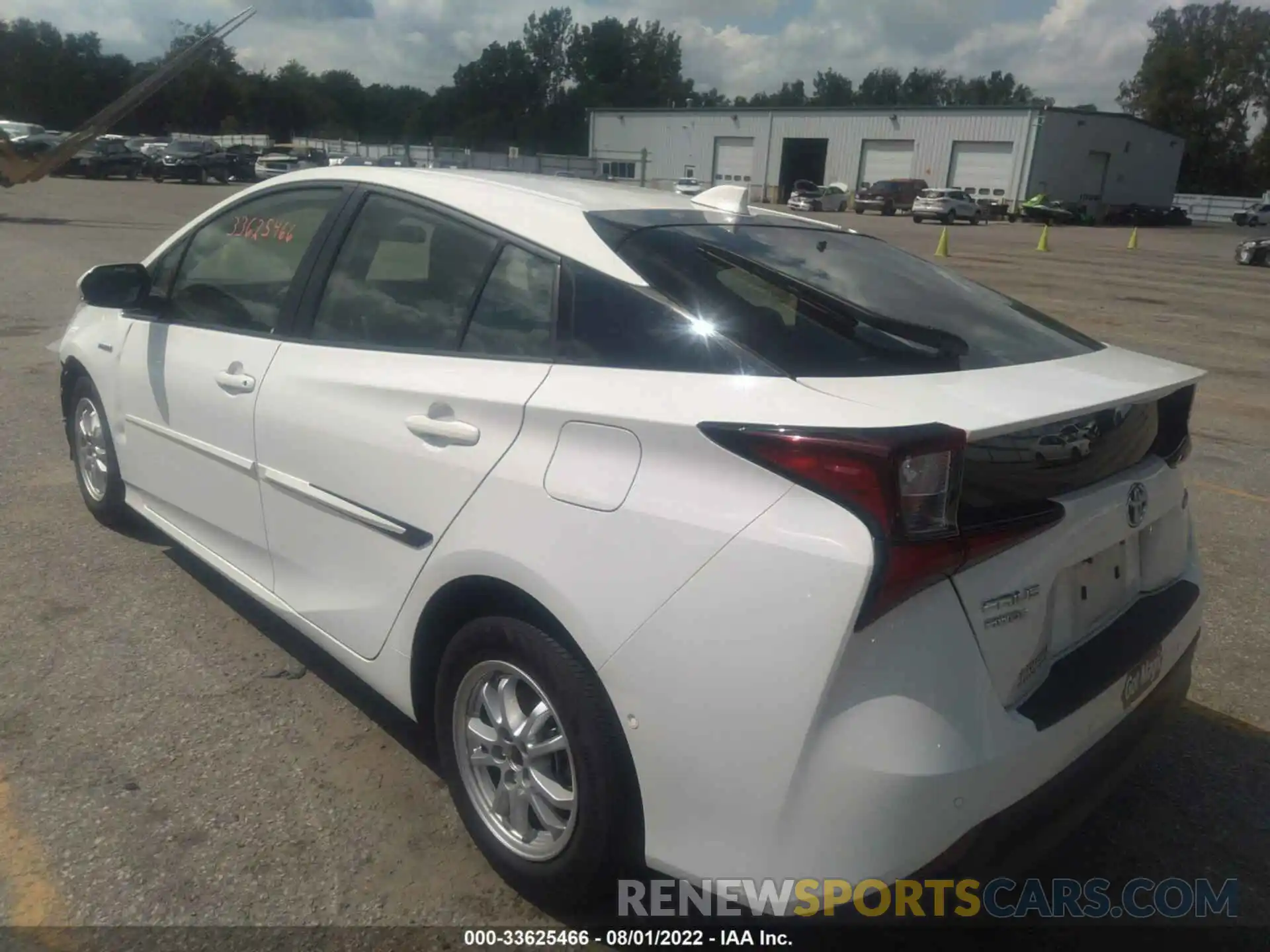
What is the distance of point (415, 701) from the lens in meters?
2.79

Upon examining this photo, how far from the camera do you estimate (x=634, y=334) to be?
2.31m

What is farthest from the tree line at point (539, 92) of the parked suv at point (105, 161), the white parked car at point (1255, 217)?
the parked suv at point (105, 161)

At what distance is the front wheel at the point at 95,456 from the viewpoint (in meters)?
4.53

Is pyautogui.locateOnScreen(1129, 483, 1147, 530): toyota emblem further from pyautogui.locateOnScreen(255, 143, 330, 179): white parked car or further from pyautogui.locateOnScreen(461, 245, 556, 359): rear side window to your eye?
pyautogui.locateOnScreen(255, 143, 330, 179): white parked car

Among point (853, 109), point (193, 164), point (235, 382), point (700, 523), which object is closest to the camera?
point (700, 523)

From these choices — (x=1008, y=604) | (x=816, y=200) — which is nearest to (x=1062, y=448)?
(x=1008, y=604)

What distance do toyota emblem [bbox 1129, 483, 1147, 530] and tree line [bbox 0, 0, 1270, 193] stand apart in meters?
58.2

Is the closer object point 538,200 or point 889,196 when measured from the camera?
point 538,200

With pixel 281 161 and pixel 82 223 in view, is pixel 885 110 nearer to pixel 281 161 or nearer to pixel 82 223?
pixel 281 161

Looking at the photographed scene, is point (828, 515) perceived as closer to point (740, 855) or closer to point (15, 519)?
point (740, 855)

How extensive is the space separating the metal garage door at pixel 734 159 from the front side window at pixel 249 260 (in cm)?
6405

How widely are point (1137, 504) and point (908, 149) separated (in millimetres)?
61130

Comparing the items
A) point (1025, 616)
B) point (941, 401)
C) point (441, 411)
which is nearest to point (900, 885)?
point (1025, 616)

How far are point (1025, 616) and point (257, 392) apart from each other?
7.83 ft
